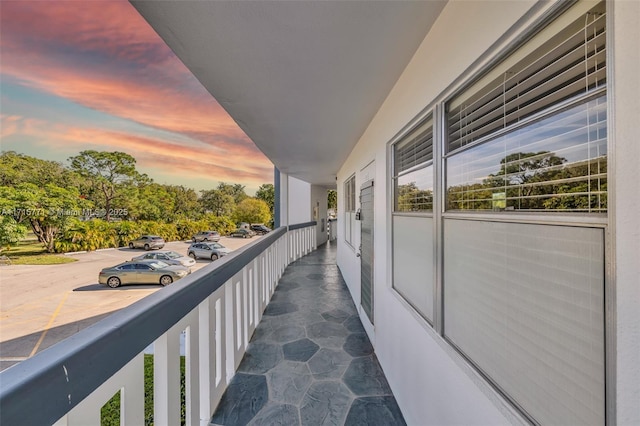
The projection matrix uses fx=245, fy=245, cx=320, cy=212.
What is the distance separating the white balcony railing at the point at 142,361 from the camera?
1.94 ft

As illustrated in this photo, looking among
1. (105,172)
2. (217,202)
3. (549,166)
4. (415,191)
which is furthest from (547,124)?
(217,202)

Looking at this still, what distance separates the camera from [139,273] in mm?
4438

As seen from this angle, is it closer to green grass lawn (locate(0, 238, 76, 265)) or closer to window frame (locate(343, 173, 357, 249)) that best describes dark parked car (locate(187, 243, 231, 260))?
green grass lawn (locate(0, 238, 76, 265))

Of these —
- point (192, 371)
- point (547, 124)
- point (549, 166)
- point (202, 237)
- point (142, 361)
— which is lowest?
point (202, 237)

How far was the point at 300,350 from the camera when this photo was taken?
9.32 feet

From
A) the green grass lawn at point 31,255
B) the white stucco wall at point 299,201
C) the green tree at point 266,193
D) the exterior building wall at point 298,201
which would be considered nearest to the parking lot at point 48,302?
the green grass lawn at point 31,255

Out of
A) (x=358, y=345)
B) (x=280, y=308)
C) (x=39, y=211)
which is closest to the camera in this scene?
(x=358, y=345)

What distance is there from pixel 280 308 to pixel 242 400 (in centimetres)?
191

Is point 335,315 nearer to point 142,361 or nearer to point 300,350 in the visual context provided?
point 300,350

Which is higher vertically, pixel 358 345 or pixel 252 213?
pixel 252 213

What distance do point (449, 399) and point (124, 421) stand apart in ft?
4.91

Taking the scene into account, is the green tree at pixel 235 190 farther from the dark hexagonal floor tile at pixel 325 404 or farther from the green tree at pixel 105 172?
the dark hexagonal floor tile at pixel 325 404

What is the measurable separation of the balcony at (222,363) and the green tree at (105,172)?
32.5ft

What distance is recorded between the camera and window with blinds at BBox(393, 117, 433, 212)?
164 cm
